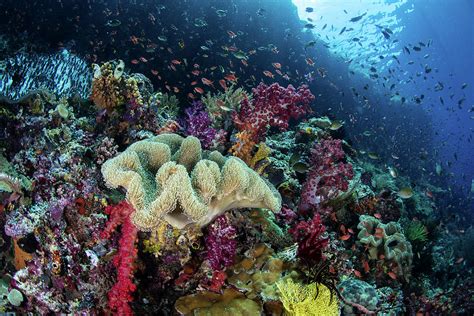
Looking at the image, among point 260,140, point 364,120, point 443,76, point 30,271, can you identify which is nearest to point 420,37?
point 443,76

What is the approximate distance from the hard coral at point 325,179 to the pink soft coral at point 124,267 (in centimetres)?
316

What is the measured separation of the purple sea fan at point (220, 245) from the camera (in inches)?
132

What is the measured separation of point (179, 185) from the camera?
2.62m

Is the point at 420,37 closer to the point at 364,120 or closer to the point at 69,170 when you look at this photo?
the point at 364,120

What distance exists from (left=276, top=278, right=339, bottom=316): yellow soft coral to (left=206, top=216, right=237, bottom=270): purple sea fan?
603 mm

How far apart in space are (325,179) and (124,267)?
3.56 metres

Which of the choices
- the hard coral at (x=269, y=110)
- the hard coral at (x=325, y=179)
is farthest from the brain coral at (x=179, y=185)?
the hard coral at (x=325, y=179)

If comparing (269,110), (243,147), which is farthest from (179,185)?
(269,110)

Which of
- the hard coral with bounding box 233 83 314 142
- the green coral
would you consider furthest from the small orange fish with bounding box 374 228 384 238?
the hard coral with bounding box 233 83 314 142

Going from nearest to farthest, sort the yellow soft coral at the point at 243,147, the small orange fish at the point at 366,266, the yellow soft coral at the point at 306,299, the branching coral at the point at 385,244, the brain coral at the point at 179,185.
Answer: the brain coral at the point at 179,185, the yellow soft coral at the point at 306,299, the yellow soft coral at the point at 243,147, the small orange fish at the point at 366,266, the branching coral at the point at 385,244

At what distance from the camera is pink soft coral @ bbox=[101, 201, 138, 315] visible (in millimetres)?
2998

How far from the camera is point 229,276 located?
3.35m

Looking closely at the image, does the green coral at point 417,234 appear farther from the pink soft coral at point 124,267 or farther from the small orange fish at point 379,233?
the pink soft coral at point 124,267

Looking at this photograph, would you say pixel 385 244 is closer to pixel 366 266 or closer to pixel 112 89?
pixel 366 266
